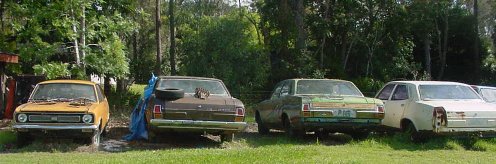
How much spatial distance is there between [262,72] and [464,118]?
516 inches

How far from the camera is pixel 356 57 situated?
30.0 m

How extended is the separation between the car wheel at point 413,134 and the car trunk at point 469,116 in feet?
2.87

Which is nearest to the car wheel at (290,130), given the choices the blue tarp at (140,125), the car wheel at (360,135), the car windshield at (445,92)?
the car wheel at (360,135)

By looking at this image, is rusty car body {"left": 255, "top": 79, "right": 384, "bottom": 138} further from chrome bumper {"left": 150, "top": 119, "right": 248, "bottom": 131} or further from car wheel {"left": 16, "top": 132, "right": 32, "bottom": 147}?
car wheel {"left": 16, "top": 132, "right": 32, "bottom": 147}

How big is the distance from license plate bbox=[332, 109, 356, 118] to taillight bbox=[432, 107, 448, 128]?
1.70 meters

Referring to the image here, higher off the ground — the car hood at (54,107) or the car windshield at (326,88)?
the car windshield at (326,88)

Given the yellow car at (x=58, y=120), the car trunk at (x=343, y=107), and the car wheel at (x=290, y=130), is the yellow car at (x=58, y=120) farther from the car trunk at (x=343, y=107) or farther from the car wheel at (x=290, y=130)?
the car trunk at (x=343, y=107)

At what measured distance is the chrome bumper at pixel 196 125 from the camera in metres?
11.6

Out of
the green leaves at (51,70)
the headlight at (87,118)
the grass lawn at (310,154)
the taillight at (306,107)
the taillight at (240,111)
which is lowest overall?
the grass lawn at (310,154)

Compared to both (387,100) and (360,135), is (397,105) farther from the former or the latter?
(360,135)

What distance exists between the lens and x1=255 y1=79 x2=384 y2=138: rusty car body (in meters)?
12.4

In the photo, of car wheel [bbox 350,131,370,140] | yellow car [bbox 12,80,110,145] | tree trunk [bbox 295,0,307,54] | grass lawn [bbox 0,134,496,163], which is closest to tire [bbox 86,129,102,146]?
yellow car [bbox 12,80,110,145]

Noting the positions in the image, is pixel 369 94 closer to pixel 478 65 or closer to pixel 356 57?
pixel 356 57

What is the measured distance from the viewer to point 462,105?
40.2ft
